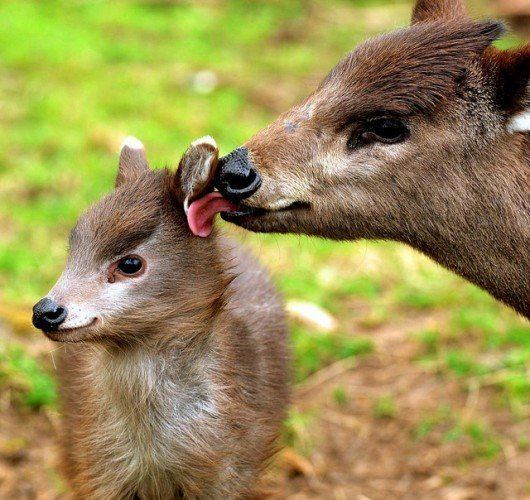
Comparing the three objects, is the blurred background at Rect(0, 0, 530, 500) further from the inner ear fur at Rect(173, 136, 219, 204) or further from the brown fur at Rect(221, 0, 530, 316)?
the inner ear fur at Rect(173, 136, 219, 204)

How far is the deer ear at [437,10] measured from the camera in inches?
202

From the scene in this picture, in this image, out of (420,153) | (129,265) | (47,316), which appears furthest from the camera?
(420,153)

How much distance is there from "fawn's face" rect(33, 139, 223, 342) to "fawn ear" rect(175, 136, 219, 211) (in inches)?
3.1

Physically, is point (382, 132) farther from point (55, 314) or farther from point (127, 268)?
point (55, 314)

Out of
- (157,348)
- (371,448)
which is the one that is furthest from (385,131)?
(371,448)

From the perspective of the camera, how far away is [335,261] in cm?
820

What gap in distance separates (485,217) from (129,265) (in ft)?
5.34

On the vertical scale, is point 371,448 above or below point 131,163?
below

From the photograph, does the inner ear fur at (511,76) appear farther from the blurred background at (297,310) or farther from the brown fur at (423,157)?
the blurred background at (297,310)

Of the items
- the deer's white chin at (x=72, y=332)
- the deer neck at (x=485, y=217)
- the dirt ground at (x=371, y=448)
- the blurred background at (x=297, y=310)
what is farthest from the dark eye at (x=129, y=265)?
the dirt ground at (x=371, y=448)

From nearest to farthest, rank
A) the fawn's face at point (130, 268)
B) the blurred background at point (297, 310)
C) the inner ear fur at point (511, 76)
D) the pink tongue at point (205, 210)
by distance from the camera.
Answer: the fawn's face at point (130, 268)
the pink tongue at point (205, 210)
the inner ear fur at point (511, 76)
the blurred background at point (297, 310)

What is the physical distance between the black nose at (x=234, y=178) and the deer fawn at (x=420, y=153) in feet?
0.54

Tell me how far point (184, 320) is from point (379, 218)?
1025 millimetres

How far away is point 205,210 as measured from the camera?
14.5ft
